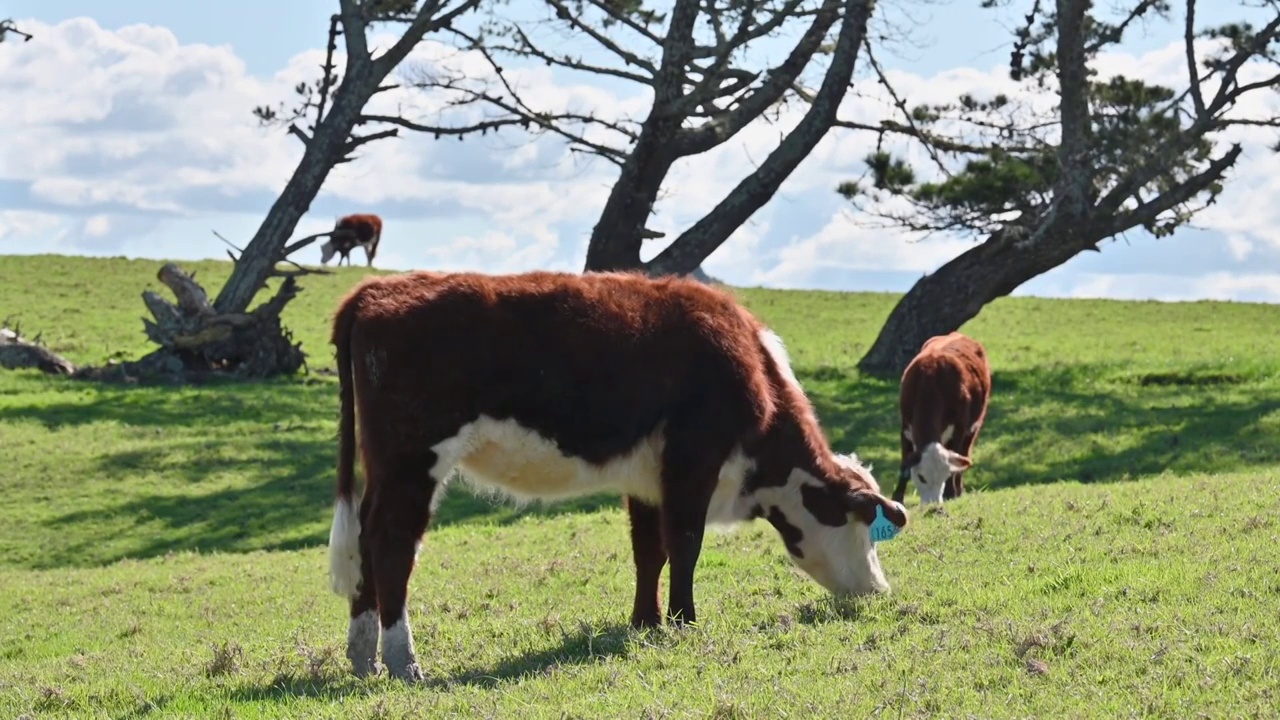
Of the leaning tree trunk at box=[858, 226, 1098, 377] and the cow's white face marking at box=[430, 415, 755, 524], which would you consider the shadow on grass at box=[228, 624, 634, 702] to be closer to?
the cow's white face marking at box=[430, 415, 755, 524]

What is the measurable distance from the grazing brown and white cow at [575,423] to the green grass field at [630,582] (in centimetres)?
Answer: 49

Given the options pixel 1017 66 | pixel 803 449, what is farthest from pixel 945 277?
pixel 803 449

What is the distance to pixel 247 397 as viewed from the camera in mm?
25297

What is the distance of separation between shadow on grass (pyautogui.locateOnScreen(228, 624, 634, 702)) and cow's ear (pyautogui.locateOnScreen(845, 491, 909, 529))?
1831 mm

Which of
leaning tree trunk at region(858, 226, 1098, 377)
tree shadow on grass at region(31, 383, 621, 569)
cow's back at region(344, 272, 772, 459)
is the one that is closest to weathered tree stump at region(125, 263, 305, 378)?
tree shadow on grass at region(31, 383, 621, 569)

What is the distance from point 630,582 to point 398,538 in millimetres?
3591

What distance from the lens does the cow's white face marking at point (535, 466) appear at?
8.14m

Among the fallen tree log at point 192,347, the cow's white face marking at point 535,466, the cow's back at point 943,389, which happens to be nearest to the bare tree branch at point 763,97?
the cow's back at point 943,389

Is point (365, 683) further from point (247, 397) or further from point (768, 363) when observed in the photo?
point (247, 397)

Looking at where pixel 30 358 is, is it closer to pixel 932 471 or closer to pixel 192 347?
pixel 192 347

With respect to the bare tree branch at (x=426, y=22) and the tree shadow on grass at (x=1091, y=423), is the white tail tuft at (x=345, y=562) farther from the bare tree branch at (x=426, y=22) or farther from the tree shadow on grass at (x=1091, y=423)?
the bare tree branch at (x=426, y=22)

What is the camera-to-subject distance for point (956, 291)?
92.7ft

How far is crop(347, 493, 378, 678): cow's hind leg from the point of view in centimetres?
819

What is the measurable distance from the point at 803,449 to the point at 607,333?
5.66 feet
